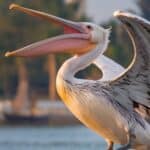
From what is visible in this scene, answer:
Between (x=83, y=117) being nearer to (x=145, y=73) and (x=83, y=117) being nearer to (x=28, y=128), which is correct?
(x=145, y=73)

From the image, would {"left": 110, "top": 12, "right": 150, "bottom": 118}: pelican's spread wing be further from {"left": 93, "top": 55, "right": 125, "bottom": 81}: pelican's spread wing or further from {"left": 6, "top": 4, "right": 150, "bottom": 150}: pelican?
{"left": 93, "top": 55, "right": 125, "bottom": 81}: pelican's spread wing

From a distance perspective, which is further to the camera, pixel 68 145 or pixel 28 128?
pixel 28 128

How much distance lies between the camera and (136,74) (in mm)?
6410

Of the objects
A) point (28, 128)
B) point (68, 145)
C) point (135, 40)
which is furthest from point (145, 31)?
point (28, 128)

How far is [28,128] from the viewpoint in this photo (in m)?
32.3

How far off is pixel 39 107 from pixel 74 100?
29.9m

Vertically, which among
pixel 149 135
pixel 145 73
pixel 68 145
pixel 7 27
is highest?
pixel 145 73

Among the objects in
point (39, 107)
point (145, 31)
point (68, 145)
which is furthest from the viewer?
point (39, 107)

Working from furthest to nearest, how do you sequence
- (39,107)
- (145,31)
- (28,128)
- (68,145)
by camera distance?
(39,107)
(28,128)
(68,145)
(145,31)

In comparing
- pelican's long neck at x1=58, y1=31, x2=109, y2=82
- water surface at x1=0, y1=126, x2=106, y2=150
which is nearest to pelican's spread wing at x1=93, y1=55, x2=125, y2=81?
pelican's long neck at x1=58, y1=31, x2=109, y2=82

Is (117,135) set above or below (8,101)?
above

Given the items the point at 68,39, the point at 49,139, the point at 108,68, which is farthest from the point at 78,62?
the point at 49,139

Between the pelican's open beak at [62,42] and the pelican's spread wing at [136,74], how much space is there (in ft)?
1.06

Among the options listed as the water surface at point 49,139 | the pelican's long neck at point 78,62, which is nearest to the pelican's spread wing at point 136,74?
the pelican's long neck at point 78,62
